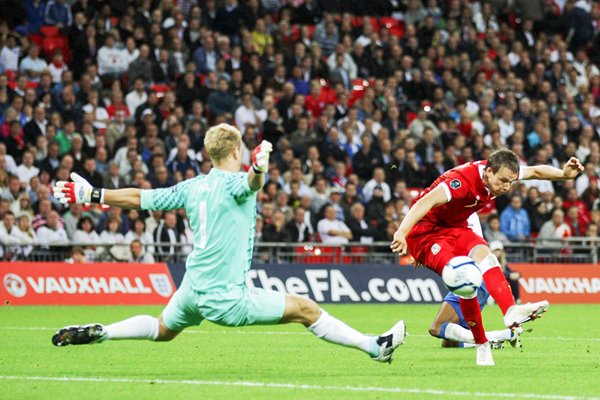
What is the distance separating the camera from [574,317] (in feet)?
66.9

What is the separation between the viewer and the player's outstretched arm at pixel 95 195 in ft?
31.9

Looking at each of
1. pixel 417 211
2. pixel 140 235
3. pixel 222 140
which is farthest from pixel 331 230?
pixel 222 140

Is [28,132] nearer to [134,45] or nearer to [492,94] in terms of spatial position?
[134,45]

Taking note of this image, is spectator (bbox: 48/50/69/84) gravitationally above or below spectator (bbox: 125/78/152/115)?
above

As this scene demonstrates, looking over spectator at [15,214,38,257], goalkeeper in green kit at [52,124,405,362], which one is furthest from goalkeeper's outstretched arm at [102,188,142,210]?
spectator at [15,214,38,257]

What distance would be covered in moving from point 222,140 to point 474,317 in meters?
3.27

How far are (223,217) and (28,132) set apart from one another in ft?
50.9

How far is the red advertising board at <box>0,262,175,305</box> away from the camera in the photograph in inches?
858

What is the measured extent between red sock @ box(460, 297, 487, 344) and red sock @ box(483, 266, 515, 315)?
0.66 ft

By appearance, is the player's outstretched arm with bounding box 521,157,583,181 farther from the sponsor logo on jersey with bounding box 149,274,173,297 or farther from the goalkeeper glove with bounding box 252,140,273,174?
the sponsor logo on jersey with bounding box 149,274,173,297

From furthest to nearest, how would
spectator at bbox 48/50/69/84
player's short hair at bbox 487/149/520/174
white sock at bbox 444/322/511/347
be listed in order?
spectator at bbox 48/50/69/84, white sock at bbox 444/322/511/347, player's short hair at bbox 487/149/520/174

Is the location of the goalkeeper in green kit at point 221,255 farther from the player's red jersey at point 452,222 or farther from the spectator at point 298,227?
the spectator at point 298,227

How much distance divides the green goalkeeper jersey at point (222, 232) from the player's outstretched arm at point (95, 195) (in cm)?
51

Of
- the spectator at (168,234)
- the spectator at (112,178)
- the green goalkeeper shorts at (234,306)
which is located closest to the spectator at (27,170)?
the spectator at (112,178)
